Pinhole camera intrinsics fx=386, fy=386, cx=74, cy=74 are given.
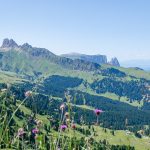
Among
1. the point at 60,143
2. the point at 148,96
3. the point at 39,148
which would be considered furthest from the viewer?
the point at 148,96

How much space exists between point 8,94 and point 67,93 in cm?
176

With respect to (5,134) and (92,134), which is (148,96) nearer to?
(92,134)

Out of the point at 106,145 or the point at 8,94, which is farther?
the point at 8,94

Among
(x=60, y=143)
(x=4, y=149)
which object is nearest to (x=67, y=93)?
(x=60, y=143)

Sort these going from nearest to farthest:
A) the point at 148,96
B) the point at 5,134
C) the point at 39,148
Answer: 1. the point at 39,148
2. the point at 5,134
3. the point at 148,96

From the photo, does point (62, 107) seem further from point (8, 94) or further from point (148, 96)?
point (148, 96)

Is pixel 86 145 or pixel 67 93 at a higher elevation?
→ pixel 67 93

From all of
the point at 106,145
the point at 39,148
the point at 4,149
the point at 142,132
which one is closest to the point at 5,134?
the point at 4,149

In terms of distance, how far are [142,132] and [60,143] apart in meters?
1.83

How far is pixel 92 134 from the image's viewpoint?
7.29 m

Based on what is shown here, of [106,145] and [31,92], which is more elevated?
[31,92]

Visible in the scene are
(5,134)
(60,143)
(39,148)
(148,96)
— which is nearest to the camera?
(39,148)

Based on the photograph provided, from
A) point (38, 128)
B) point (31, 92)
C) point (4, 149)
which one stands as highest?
point (31, 92)

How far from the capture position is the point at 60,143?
823cm
